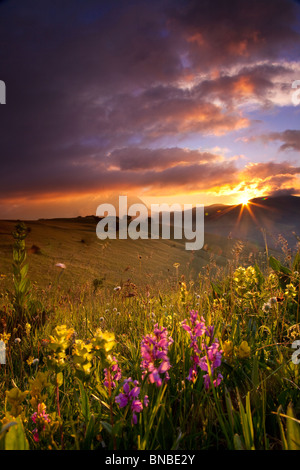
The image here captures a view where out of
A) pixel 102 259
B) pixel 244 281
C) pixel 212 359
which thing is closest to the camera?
pixel 212 359

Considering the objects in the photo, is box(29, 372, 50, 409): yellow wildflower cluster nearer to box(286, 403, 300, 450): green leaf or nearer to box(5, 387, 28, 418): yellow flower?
box(5, 387, 28, 418): yellow flower

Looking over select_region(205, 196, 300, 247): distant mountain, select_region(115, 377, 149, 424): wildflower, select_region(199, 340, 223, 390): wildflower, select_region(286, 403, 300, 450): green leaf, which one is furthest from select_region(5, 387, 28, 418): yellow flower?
select_region(205, 196, 300, 247): distant mountain

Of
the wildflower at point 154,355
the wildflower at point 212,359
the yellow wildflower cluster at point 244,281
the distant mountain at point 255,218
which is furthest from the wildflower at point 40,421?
the distant mountain at point 255,218

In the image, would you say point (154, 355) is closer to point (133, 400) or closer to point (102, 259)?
point (133, 400)

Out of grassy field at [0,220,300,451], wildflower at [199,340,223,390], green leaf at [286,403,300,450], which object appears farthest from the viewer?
wildflower at [199,340,223,390]

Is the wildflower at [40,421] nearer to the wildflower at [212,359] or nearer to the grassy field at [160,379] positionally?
the grassy field at [160,379]

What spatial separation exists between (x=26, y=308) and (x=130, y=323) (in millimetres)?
1749

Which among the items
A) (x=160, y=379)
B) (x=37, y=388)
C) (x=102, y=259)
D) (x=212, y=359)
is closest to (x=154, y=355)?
(x=160, y=379)

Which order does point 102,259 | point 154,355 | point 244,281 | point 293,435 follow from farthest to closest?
point 102,259 → point 244,281 → point 154,355 → point 293,435

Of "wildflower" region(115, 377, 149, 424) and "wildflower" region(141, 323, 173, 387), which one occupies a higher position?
"wildflower" region(141, 323, 173, 387)

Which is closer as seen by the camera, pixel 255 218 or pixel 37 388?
pixel 37 388

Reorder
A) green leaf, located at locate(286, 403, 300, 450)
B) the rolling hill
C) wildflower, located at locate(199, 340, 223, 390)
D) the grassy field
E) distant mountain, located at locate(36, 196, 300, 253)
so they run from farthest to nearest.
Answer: distant mountain, located at locate(36, 196, 300, 253) < the rolling hill < wildflower, located at locate(199, 340, 223, 390) < the grassy field < green leaf, located at locate(286, 403, 300, 450)

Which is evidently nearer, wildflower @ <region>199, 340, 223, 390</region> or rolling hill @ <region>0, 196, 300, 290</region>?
wildflower @ <region>199, 340, 223, 390</region>
